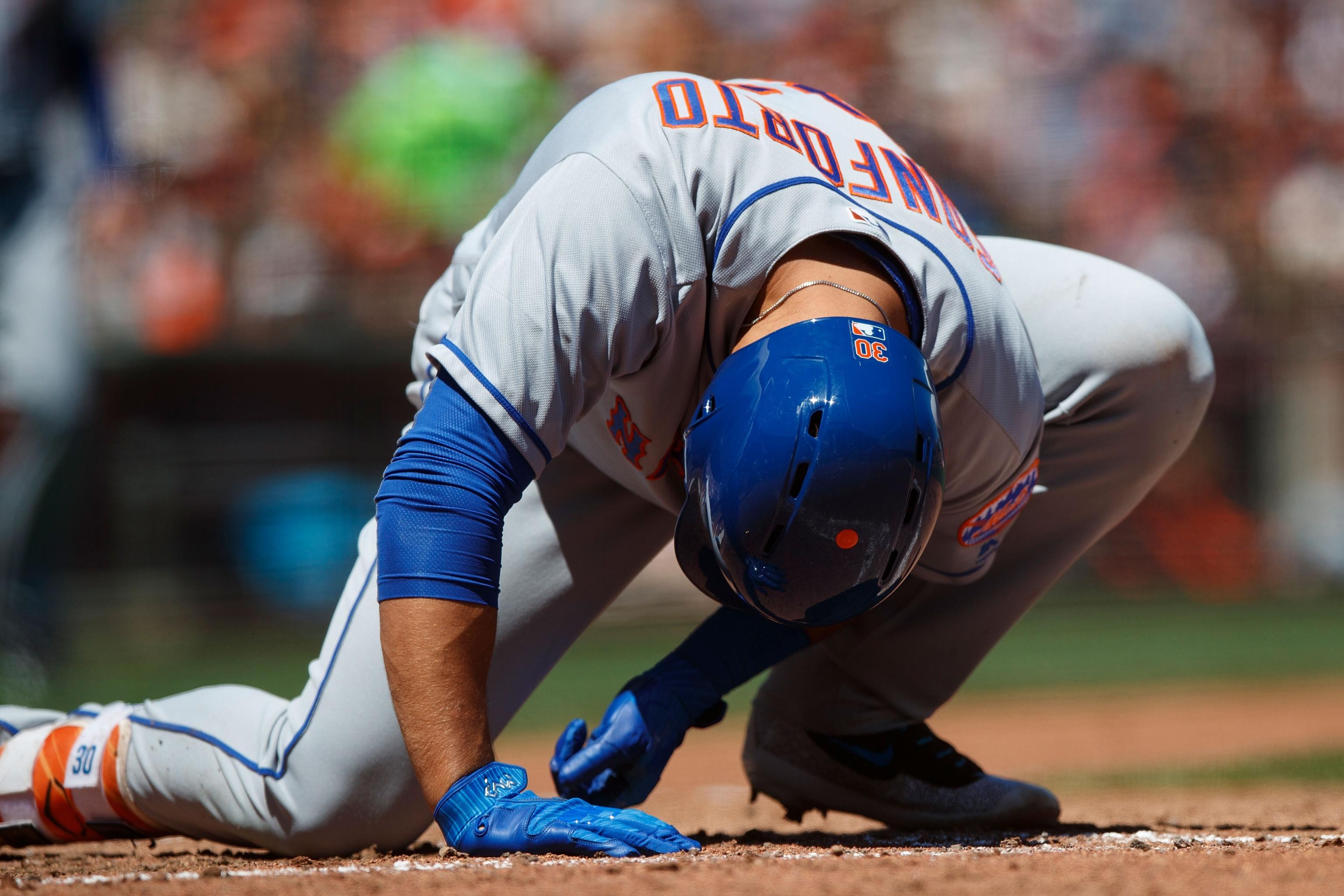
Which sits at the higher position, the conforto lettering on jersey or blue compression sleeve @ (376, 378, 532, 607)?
the conforto lettering on jersey

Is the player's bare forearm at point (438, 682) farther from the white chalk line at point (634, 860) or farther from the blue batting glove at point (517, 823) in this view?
the white chalk line at point (634, 860)

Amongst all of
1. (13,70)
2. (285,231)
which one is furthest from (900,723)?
(285,231)

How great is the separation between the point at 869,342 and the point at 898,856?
78 cm

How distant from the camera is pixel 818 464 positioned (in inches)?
70.1

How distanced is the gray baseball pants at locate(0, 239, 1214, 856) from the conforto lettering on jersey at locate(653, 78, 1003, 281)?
368mm

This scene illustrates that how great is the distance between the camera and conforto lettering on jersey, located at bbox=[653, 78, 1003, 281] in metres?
2.04

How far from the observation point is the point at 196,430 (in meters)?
8.42

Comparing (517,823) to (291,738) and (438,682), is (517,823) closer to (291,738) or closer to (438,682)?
(438,682)

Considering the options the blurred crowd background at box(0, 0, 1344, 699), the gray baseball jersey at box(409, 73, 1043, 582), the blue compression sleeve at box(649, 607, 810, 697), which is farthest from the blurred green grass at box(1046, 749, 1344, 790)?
the blurred crowd background at box(0, 0, 1344, 699)

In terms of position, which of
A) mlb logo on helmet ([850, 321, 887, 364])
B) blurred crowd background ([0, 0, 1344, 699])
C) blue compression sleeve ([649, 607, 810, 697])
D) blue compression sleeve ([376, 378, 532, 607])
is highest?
blurred crowd background ([0, 0, 1344, 699])

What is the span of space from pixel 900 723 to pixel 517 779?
1055mm

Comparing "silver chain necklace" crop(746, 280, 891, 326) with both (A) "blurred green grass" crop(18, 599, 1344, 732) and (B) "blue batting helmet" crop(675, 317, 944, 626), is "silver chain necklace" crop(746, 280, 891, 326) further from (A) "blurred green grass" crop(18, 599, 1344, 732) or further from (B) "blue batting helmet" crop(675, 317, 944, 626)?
(A) "blurred green grass" crop(18, 599, 1344, 732)

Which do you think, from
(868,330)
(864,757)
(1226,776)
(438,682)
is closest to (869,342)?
(868,330)

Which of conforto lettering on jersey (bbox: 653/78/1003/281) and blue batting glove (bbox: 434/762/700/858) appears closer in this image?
blue batting glove (bbox: 434/762/700/858)
